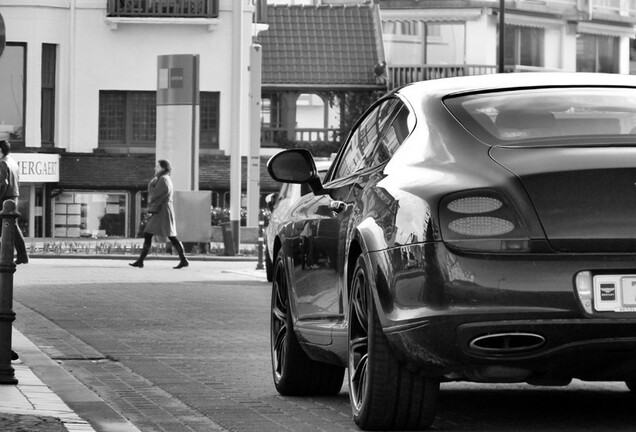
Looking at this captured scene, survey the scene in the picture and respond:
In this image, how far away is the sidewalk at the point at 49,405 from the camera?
7754mm

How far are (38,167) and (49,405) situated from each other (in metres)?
39.1

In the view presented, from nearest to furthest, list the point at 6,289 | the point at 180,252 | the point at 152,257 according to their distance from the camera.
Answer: the point at 6,289
the point at 180,252
the point at 152,257

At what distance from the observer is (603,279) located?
270 inches

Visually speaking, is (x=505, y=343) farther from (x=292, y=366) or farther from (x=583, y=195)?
(x=292, y=366)

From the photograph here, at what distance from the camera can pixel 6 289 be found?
9656 millimetres

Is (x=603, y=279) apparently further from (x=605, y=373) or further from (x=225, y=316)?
(x=225, y=316)

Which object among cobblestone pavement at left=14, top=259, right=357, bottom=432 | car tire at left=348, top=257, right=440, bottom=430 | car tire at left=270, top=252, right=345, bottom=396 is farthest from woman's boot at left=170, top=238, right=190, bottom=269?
car tire at left=348, top=257, right=440, bottom=430

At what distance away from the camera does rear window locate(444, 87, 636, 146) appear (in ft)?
24.3

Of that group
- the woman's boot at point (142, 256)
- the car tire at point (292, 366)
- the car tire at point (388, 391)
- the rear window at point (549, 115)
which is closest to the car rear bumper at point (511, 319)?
the car tire at point (388, 391)

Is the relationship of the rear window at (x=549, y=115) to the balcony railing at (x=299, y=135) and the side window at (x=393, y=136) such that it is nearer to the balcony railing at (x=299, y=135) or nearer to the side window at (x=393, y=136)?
the side window at (x=393, y=136)

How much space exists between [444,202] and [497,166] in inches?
12.1

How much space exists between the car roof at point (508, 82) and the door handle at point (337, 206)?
606mm

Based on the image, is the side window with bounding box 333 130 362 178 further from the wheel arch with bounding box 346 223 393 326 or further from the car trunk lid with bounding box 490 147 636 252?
the car trunk lid with bounding box 490 147 636 252

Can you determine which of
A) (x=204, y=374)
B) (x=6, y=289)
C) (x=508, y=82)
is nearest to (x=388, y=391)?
(x=508, y=82)
